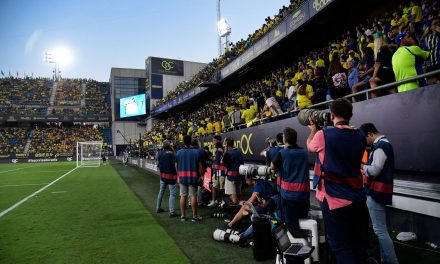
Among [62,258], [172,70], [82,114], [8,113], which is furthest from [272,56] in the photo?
[8,113]

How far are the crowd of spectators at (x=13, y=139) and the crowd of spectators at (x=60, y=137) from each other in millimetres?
1582

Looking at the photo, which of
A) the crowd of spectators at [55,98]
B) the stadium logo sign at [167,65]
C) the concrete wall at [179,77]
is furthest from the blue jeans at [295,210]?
the crowd of spectators at [55,98]

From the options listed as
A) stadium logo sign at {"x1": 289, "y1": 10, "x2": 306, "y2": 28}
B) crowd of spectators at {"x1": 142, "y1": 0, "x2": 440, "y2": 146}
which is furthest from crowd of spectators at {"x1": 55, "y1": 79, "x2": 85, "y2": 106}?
crowd of spectators at {"x1": 142, "y1": 0, "x2": 440, "y2": 146}

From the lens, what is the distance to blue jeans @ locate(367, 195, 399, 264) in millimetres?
3777

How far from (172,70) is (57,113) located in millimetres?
25274

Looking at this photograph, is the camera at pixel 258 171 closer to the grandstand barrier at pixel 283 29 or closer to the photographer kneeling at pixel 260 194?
the photographer kneeling at pixel 260 194

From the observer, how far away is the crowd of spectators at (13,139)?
54.9 metres

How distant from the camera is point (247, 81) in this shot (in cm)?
2530

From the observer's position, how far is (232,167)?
7973mm

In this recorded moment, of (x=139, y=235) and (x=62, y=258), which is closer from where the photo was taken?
(x=62, y=258)

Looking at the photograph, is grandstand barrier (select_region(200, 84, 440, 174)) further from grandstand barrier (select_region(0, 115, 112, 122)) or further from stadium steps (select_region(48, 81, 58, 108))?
stadium steps (select_region(48, 81, 58, 108))

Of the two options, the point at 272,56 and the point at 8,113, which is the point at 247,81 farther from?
the point at 8,113

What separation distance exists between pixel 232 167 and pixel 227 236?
2.66 m

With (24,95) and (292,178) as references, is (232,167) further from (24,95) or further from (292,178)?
(24,95)
